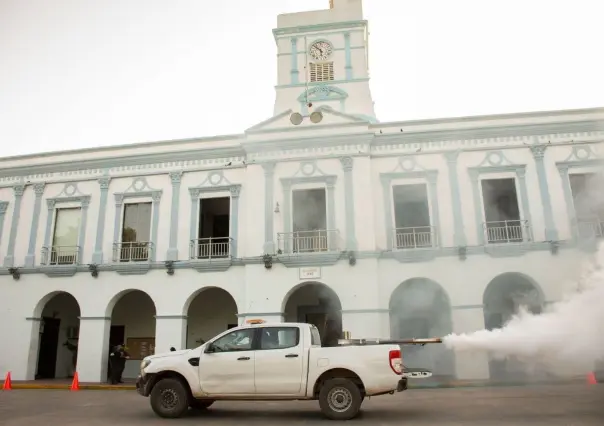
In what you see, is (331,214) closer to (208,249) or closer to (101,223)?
(208,249)

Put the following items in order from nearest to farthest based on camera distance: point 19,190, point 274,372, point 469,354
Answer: point 274,372
point 469,354
point 19,190

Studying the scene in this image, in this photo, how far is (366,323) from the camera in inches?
615

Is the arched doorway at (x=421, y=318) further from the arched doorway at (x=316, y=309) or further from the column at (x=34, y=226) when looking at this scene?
the column at (x=34, y=226)

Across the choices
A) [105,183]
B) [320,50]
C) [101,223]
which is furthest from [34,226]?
[320,50]

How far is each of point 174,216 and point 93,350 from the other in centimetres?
549

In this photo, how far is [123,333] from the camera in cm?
1988

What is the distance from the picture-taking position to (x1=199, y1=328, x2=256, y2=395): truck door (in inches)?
348

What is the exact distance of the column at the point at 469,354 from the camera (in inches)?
596

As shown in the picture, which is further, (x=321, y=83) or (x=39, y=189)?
(x=321, y=83)

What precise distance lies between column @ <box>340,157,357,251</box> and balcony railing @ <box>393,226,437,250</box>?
1456 millimetres

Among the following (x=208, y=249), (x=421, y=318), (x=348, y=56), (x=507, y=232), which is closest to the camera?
(x=507, y=232)

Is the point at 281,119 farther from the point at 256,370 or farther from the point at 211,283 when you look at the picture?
the point at 256,370

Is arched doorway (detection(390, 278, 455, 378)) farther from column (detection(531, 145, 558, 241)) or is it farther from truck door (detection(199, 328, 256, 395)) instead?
truck door (detection(199, 328, 256, 395))

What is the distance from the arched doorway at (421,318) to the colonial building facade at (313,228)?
0.05m
